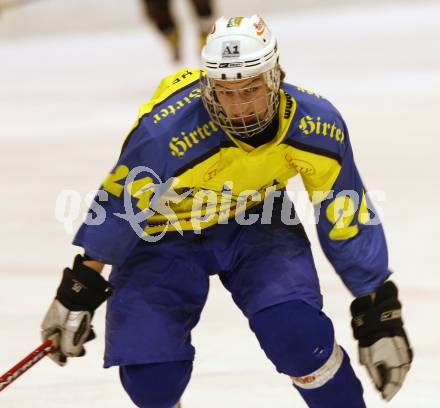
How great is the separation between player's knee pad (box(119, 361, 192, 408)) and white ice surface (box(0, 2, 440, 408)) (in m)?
0.48

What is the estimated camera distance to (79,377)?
3.50m

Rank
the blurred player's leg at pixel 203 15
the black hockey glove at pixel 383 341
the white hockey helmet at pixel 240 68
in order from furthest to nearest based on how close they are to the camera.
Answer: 1. the blurred player's leg at pixel 203 15
2. the black hockey glove at pixel 383 341
3. the white hockey helmet at pixel 240 68

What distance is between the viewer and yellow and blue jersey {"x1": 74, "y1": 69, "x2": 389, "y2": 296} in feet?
9.05

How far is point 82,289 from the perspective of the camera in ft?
9.16

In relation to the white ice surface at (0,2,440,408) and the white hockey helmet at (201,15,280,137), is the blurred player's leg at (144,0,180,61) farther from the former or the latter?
the white hockey helmet at (201,15,280,137)

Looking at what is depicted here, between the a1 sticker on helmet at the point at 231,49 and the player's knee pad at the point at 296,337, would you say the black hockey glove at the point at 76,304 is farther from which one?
the a1 sticker on helmet at the point at 231,49

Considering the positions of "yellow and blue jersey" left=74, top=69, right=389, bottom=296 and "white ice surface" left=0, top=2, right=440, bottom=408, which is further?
"white ice surface" left=0, top=2, right=440, bottom=408

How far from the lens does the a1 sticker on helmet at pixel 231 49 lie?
2689mm

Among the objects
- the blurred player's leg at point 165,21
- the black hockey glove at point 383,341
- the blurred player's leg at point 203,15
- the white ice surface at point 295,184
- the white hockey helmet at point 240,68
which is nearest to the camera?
the white hockey helmet at point 240,68

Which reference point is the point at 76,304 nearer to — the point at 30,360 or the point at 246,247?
the point at 30,360

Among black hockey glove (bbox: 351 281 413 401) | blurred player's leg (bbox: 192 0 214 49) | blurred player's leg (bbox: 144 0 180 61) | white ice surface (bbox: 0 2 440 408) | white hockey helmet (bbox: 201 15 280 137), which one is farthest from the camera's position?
blurred player's leg (bbox: 144 0 180 61)

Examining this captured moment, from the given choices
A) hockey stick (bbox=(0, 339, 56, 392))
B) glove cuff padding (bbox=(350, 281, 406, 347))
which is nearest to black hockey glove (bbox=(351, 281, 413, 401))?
glove cuff padding (bbox=(350, 281, 406, 347))

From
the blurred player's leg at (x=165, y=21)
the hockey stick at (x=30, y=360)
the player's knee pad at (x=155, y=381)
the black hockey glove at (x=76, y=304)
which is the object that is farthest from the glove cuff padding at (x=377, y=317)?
the blurred player's leg at (x=165, y=21)

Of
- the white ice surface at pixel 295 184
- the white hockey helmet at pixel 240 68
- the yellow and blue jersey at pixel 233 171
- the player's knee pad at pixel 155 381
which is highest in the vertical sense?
the white hockey helmet at pixel 240 68
